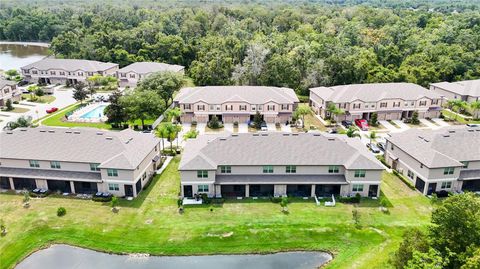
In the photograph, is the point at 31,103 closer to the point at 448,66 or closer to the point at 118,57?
the point at 118,57

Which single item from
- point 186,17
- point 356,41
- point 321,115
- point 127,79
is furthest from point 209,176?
point 186,17

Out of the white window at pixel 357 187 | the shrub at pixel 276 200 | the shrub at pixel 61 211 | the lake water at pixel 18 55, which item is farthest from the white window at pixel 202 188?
the lake water at pixel 18 55

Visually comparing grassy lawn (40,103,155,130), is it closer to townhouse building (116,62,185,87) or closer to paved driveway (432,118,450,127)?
townhouse building (116,62,185,87)

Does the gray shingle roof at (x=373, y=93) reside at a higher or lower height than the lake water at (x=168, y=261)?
higher

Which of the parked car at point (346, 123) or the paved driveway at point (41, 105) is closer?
the parked car at point (346, 123)

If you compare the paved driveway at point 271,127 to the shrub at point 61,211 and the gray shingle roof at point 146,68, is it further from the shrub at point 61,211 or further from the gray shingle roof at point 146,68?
the gray shingle roof at point 146,68

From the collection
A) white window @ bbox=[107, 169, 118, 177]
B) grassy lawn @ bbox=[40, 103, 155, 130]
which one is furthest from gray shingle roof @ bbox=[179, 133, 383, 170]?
grassy lawn @ bbox=[40, 103, 155, 130]

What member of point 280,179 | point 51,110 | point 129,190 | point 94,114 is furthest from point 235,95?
point 51,110
